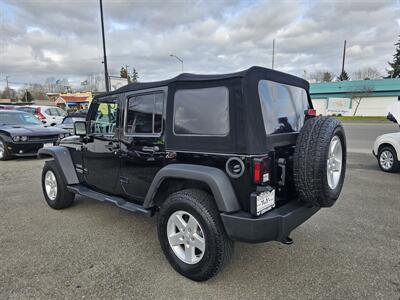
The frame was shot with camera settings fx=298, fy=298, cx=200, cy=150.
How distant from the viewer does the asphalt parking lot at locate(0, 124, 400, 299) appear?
8.66 ft

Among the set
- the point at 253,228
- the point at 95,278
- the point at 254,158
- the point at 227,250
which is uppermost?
the point at 254,158

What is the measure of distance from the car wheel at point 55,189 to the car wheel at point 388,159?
6.89 m

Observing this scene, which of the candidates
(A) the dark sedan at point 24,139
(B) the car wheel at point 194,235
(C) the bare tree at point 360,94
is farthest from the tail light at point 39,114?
(C) the bare tree at point 360,94

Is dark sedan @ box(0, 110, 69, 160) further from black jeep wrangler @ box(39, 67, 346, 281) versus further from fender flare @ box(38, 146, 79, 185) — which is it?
black jeep wrangler @ box(39, 67, 346, 281)

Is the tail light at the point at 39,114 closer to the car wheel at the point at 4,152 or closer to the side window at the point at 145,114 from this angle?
the car wheel at the point at 4,152

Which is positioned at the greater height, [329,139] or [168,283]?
[329,139]

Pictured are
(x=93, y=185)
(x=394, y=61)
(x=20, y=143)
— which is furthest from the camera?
(x=394, y=61)

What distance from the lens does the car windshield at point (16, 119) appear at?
9.97 m

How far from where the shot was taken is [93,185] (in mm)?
4281

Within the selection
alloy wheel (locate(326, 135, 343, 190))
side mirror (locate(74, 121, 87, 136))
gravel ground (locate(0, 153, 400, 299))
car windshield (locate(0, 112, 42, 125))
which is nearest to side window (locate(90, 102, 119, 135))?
side mirror (locate(74, 121, 87, 136))

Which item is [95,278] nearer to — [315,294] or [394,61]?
[315,294]

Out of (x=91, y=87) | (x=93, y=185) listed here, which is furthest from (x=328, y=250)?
(x=91, y=87)

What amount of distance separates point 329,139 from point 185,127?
1.34 m

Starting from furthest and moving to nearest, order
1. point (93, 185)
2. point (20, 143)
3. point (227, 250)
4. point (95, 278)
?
point (20, 143) → point (93, 185) → point (95, 278) → point (227, 250)
